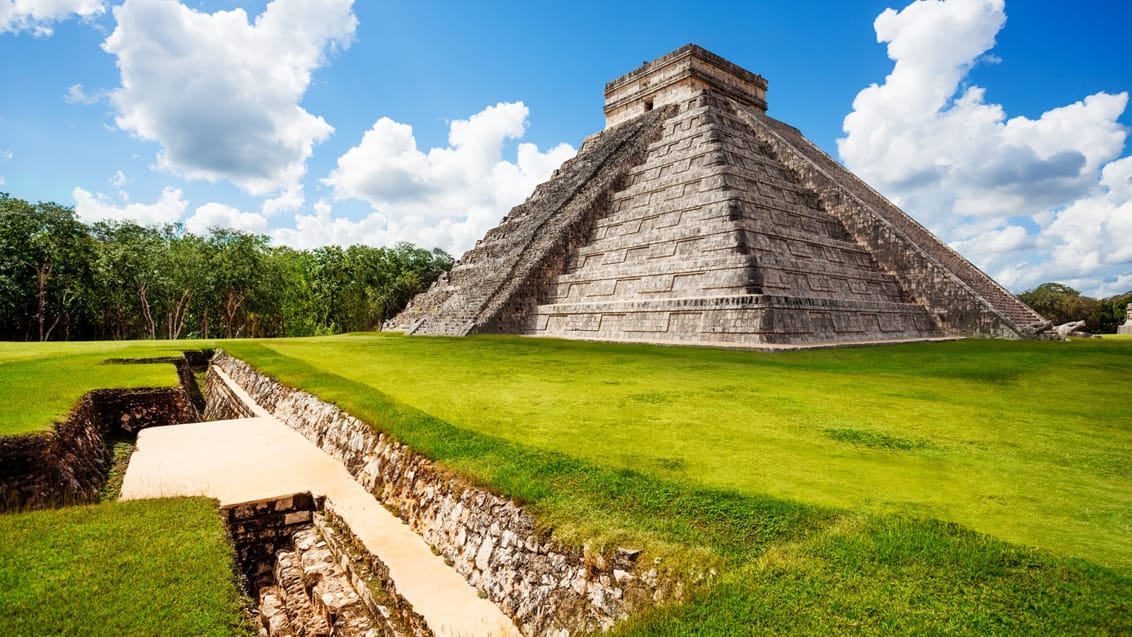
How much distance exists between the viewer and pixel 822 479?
4035mm

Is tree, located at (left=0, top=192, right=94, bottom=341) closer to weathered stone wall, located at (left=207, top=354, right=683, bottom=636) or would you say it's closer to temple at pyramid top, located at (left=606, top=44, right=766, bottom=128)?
temple at pyramid top, located at (left=606, top=44, right=766, bottom=128)

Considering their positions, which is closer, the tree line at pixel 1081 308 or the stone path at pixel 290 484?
the stone path at pixel 290 484

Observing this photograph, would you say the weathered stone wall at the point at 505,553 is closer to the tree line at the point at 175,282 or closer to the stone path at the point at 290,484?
the stone path at the point at 290,484

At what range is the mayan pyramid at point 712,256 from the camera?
599 inches

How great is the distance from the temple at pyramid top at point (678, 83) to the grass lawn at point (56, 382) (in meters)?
23.0

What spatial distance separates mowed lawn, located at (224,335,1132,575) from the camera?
3645mm

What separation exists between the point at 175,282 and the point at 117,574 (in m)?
33.9

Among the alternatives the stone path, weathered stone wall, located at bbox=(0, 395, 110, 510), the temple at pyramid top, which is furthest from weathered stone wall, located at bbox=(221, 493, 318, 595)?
the temple at pyramid top

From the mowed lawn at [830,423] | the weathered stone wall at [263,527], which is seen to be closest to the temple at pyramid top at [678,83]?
the mowed lawn at [830,423]

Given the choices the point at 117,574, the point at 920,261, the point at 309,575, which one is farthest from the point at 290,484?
the point at 920,261

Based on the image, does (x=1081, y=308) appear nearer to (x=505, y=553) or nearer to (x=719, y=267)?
(x=719, y=267)

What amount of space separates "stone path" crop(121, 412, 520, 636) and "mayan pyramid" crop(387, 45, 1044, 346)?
1007 centimetres

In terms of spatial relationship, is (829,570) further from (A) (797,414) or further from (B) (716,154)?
(B) (716,154)

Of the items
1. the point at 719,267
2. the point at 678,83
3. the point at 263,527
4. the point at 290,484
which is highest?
the point at 678,83
